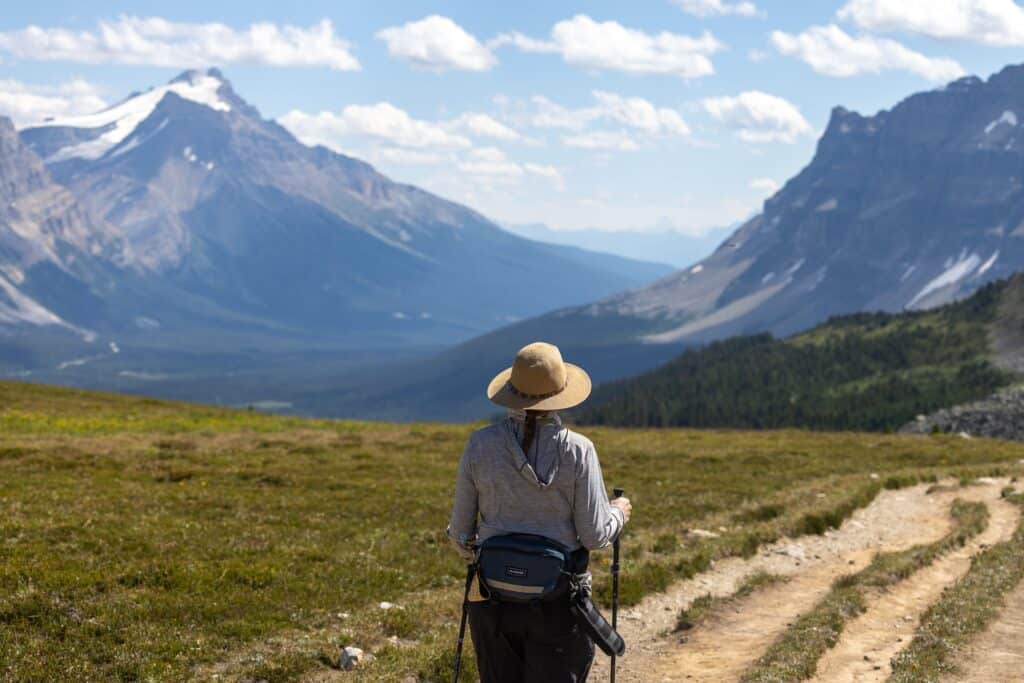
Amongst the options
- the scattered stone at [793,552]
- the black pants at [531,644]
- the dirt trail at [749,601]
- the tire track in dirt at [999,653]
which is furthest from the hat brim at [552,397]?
the scattered stone at [793,552]

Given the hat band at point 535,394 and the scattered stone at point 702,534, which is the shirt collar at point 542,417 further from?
the scattered stone at point 702,534

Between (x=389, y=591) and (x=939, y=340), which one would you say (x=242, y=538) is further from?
(x=939, y=340)

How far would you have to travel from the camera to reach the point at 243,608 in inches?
719

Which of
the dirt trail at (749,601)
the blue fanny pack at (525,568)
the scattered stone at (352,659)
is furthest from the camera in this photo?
the dirt trail at (749,601)

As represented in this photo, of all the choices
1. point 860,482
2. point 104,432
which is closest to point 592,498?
point 860,482

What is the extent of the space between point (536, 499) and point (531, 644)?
1.46 m

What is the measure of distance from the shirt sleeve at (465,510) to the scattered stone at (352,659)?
5806mm

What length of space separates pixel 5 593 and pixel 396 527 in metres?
11.9

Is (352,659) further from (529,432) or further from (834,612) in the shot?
(834,612)

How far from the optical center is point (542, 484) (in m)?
10.2

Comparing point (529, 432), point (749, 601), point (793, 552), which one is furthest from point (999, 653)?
point (529, 432)

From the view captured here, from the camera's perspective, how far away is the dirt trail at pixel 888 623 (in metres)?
15.4

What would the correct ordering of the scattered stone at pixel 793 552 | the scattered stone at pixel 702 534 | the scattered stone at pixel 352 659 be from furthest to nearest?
1. the scattered stone at pixel 702 534
2. the scattered stone at pixel 793 552
3. the scattered stone at pixel 352 659

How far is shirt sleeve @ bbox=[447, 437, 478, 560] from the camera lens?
10656mm
